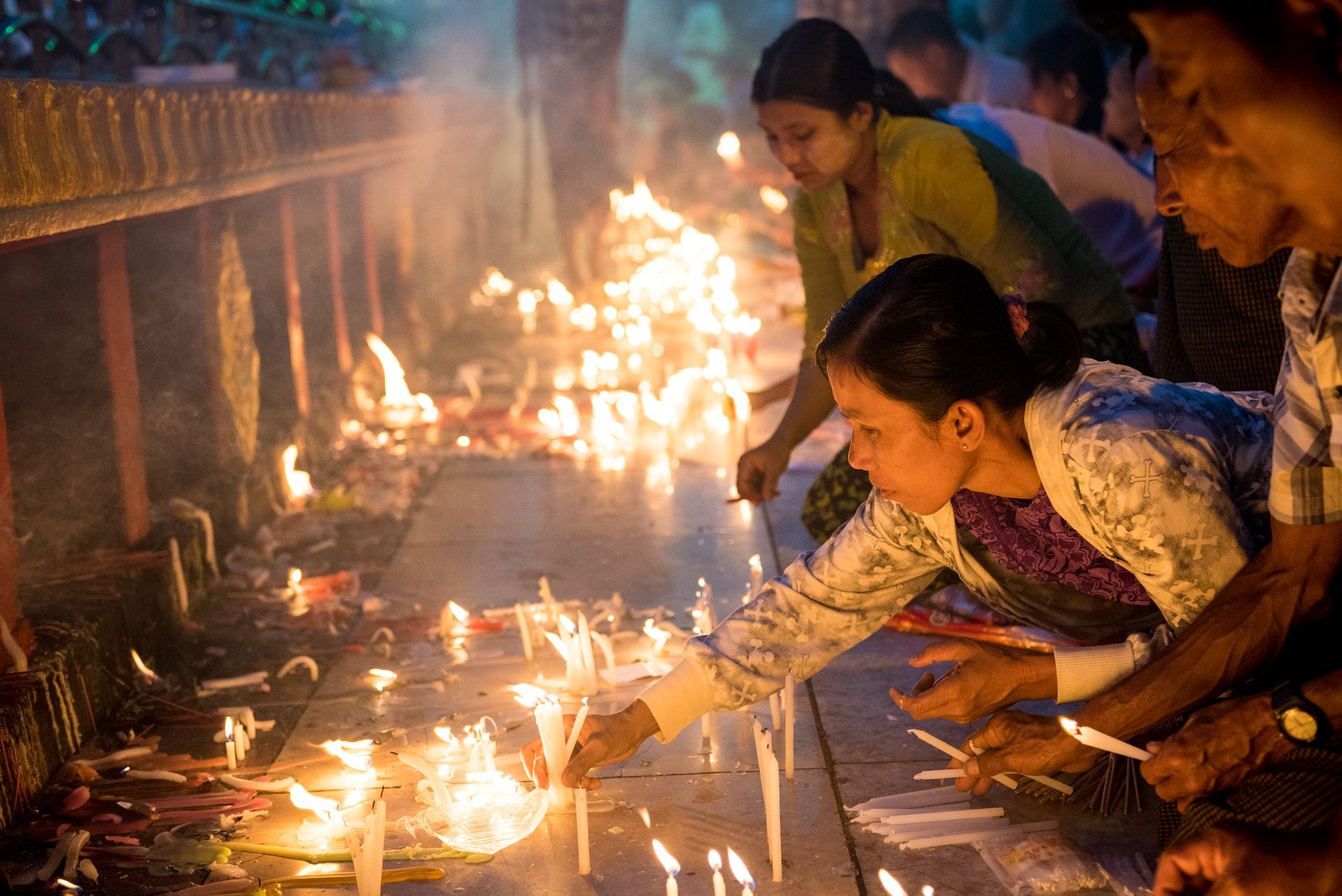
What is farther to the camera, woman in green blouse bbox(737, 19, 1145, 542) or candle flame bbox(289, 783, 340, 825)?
woman in green blouse bbox(737, 19, 1145, 542)

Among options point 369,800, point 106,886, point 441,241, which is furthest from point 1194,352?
point 441,241

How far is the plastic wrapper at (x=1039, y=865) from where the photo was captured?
2674mm

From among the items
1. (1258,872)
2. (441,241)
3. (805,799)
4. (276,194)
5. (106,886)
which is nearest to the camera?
(1258,872)

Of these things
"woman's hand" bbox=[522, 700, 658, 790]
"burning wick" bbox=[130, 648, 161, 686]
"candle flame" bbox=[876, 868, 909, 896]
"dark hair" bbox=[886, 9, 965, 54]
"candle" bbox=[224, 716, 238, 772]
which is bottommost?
"burning wick" bbox=[130, 648, 161, 686]

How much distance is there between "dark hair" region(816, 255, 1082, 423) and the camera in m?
2.54

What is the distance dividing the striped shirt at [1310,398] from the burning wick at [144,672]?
3092 mm

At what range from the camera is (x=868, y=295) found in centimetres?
265

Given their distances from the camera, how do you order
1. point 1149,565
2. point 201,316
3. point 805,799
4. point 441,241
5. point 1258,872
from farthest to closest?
point 441,241
point 201,316
point 805,799
point 1149,565
point 1258,872

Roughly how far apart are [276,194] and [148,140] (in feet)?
8.39

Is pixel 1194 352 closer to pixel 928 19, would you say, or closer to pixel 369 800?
pixel 369 800

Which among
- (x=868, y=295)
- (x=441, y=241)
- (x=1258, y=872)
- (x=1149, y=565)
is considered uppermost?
(x=868, y=295)

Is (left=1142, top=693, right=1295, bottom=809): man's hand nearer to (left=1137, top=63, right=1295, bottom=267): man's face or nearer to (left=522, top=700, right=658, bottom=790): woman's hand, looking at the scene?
(left=1137, top=63, right=1295, bottom=267): man's face

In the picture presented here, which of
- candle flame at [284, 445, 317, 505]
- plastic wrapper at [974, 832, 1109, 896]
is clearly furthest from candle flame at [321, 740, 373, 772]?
candle flame at [284, 445, 317, 505]

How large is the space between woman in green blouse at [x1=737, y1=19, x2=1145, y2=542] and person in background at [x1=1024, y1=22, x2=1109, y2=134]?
3.28 metres
